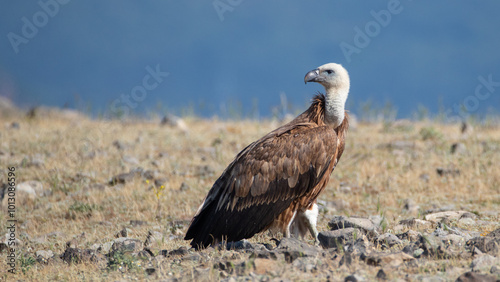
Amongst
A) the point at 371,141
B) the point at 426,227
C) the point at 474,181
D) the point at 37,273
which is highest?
the point at 371,141

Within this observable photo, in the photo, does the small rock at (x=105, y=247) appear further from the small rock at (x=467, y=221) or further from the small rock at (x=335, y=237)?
the small rock at (x=467, y=221)

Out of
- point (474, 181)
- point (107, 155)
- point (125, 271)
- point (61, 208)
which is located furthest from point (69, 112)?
point (125, 271)

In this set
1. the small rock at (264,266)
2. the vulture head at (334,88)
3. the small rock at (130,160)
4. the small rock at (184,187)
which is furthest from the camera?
the small rock at (130,160)

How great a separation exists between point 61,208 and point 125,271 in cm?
447

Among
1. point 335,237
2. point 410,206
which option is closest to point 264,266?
point 335,237

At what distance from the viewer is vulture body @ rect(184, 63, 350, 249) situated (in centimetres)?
629

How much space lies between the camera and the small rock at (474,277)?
4239mm

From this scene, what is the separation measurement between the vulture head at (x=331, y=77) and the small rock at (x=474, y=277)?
9.44ft

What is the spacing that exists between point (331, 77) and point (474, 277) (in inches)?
119

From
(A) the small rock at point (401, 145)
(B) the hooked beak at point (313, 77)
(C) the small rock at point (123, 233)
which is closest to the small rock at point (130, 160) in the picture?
(C) the small rock at point (123, 233)

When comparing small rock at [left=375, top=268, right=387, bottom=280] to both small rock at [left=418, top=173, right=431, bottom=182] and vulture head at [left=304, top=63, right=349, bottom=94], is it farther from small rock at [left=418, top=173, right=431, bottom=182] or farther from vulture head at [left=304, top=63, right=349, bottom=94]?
small rock at [left=418, top=173, right=431, bottom=182]

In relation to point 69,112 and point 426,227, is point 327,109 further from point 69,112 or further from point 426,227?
point 69,112

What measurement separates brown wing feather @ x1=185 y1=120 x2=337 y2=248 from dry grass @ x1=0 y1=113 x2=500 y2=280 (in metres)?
0.61

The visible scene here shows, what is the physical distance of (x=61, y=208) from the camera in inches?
379
